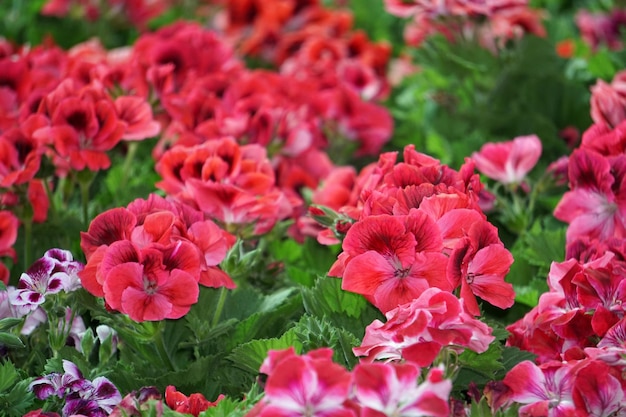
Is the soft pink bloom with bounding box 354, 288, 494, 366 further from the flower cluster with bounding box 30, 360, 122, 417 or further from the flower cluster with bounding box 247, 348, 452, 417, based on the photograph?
the flower cluster with bounding box 30, 360, 122, 417

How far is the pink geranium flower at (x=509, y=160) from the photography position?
1900mm

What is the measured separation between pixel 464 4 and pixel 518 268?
75cm

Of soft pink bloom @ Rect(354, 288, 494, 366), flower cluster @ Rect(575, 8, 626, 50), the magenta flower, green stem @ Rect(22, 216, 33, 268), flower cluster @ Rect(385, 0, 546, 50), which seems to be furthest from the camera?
flower cluster @ Rect(575, 8, 626, 50)

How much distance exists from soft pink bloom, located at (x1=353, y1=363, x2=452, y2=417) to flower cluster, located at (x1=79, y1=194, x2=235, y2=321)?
14.4 inches

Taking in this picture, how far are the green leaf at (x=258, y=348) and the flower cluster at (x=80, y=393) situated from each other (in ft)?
0.57

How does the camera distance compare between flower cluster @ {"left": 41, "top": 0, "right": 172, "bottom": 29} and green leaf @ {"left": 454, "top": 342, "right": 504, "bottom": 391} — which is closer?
green leaf @ {"left": 454, "top": 342, "right": 504, "bottom": 391}

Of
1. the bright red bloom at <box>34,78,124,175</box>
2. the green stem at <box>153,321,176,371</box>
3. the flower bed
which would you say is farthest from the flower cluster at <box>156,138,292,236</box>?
the green stem at <box>153,321,176,371</box>

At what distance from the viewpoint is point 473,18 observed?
2.44 m

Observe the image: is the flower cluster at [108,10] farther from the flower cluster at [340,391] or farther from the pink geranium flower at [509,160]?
the flower cluster at [340,391]

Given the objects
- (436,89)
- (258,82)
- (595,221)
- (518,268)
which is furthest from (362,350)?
(436,89)

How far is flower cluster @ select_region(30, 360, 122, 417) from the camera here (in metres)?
1.30

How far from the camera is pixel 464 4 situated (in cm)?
235

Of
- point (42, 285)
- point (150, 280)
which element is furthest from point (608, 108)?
point (42, 285)

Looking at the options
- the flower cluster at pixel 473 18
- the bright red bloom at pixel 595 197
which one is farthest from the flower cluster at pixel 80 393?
the flower cluster at pixel 473 18
